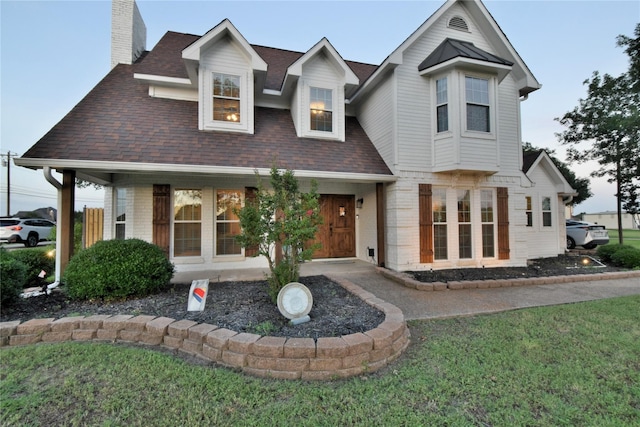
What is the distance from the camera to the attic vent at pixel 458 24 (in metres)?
7.91

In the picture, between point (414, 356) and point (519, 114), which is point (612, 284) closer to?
point (519, 114)

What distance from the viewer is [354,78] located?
784cm

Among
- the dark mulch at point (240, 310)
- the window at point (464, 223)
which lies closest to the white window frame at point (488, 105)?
the window at point (464, 223)

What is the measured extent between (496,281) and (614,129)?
9125 mm

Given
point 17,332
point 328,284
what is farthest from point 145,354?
point 328,284

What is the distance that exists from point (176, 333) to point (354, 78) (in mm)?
7705

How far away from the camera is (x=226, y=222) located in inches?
301

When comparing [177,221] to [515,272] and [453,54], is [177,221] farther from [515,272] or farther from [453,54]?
[515,272]

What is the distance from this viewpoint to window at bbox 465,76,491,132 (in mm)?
7148

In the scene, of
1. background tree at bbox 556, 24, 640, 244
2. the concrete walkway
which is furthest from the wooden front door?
background tree at bbox 556, 24, 640, 244

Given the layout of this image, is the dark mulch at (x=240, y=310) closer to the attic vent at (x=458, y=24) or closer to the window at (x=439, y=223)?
the window at (x=439, y=223)

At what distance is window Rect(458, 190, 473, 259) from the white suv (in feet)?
67.3

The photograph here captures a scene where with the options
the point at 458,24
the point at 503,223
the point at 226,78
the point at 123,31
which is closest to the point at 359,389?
the point at 503,223

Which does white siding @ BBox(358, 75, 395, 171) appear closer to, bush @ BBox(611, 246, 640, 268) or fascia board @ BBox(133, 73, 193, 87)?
fascia board @ BBox(133, 73, 193, 87)
